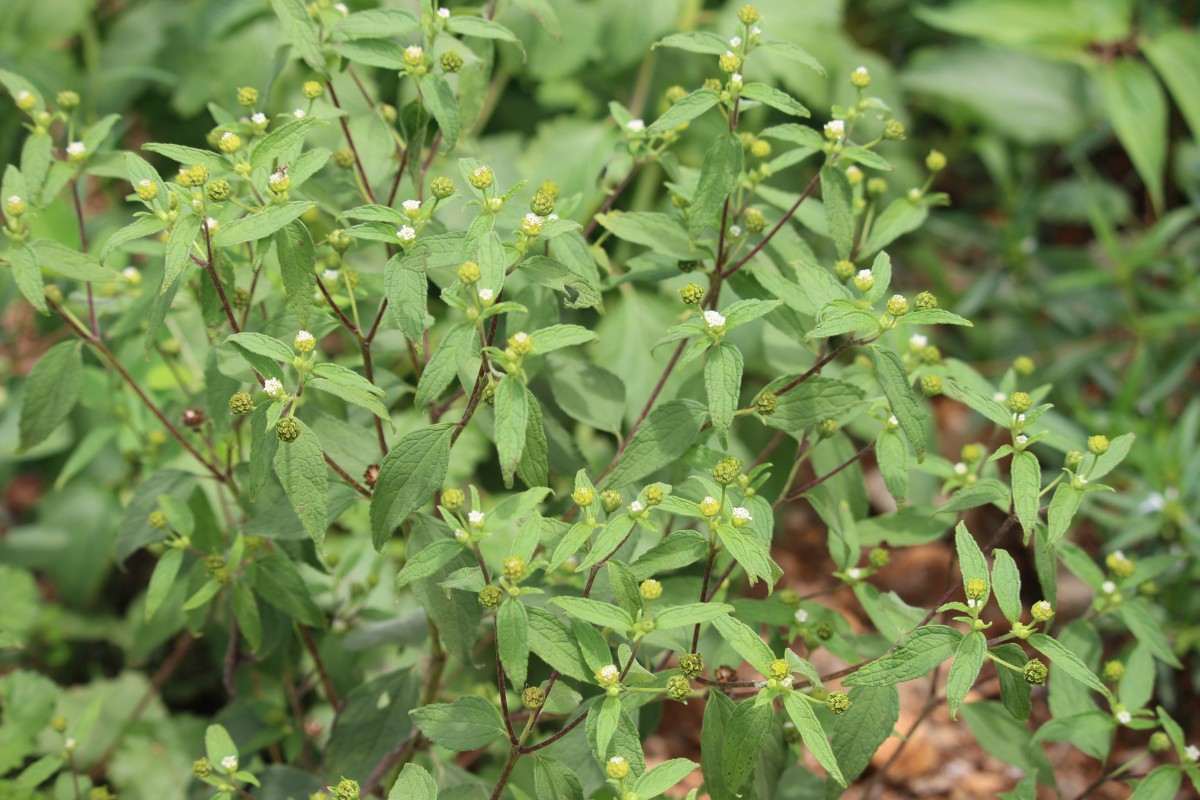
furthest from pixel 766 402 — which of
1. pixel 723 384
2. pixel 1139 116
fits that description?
pixel 1139 116

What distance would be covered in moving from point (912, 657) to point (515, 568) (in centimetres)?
47

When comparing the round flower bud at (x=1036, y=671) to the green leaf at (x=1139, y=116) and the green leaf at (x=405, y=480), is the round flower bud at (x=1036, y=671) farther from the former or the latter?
the green leaf at (x=1139, y=116)

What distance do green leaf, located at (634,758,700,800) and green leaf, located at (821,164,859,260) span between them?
2.31 feet

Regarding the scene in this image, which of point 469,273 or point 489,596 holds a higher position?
point 469,273

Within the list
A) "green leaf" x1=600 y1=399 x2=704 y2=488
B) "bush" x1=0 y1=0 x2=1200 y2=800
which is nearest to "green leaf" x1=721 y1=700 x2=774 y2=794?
"bush" x1=0 y1=0 x2=1200 y2=800

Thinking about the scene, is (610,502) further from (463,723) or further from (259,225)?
(259,225)

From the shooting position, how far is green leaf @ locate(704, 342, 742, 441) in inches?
50.7

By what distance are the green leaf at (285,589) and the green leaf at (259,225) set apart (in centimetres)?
50

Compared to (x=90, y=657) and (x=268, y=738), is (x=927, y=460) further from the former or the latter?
(x=90, y=657)

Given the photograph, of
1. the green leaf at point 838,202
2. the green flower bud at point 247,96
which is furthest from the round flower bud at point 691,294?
the green flower bud at point 247,96

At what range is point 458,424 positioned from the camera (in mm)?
1316

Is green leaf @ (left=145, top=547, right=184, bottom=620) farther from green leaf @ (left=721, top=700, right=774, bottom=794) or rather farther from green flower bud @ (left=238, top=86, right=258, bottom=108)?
green leaf @ (left=721, top=700, right=774, bottom=794)

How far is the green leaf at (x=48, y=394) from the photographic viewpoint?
62.1 inches

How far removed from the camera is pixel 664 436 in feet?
4.70
